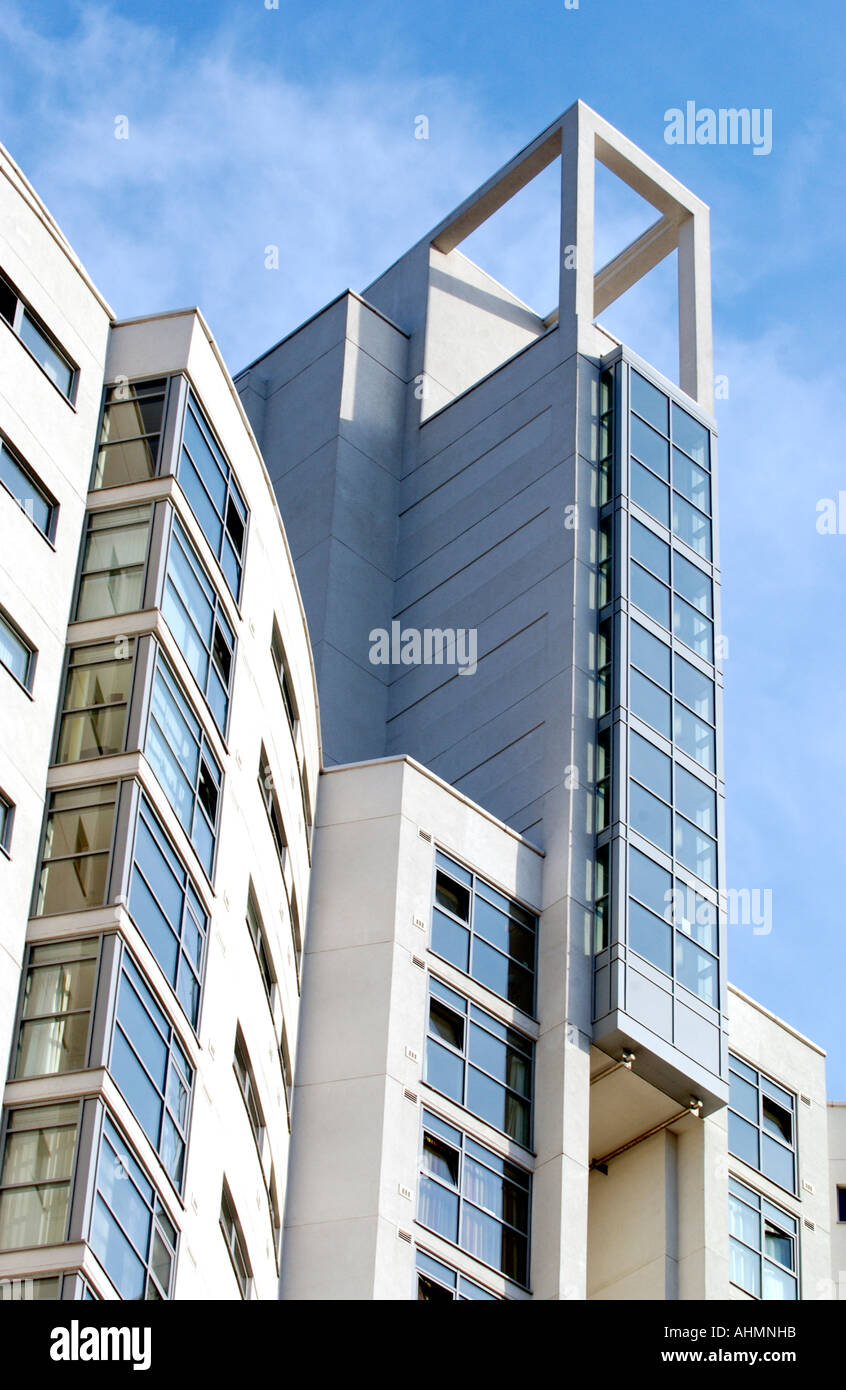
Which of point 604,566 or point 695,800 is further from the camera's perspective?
point 604,566

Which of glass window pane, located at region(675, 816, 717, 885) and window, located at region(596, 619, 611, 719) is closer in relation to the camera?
glass window pane, located at region(675, 816, 717, 885)

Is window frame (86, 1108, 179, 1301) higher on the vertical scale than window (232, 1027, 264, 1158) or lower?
lower

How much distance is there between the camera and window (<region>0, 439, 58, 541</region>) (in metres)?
29.6

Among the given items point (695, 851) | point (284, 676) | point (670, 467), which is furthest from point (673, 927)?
point (670, 467)

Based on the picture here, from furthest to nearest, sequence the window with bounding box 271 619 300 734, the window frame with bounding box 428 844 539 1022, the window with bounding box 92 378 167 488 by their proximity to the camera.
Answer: the window frame with bounding box 428 844 539 1022 → the window with bounding box 271 619 300 734 → the window with bounding box 92 378 167 488

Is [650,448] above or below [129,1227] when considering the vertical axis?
above

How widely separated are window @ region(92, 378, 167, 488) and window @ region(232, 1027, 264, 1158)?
25.8ft

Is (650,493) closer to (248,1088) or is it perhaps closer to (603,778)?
(603,778)

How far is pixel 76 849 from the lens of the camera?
28.3 m

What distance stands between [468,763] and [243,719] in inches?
429

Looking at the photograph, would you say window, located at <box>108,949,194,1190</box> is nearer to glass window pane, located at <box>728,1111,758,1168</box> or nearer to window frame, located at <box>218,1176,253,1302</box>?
window frame, located at <box>218,1176,253,1302</box>

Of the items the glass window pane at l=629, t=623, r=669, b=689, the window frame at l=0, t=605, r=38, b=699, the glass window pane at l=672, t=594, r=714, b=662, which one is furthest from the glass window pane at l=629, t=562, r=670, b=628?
the window frame at l=0, t=605, r=38, b=699

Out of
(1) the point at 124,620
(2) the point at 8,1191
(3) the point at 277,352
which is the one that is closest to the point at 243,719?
(1) the point at 124,620

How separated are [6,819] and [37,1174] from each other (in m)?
4.35
